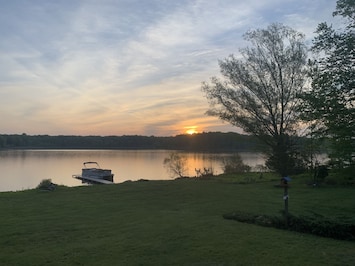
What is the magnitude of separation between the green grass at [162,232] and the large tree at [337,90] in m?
2.09

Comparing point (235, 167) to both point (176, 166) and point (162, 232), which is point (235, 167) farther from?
point (162, 232)

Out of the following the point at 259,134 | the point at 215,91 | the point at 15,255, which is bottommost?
the point at 15,255

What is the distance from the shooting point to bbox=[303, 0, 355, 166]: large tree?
10391 millimetres

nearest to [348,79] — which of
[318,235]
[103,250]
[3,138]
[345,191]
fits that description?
[318,235]

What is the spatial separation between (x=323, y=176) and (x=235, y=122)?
740 centimetres

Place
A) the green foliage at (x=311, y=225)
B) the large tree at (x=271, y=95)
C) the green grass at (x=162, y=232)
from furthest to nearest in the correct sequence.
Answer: the large tree at (x=271, y=95)
the green foliage at (x=311, y=225)
the green grass at (x=162, y=232)

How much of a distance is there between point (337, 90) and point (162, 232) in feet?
21.9

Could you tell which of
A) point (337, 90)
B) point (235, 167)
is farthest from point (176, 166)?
point (337, 90)

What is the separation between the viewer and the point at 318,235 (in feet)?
26.2

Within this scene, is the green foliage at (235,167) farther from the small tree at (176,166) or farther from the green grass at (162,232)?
the green grass at (162,232)

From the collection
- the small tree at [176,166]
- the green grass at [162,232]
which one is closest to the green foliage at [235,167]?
the small tree at [176,166]

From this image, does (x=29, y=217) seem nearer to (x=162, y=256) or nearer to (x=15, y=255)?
(x=15, y=255)

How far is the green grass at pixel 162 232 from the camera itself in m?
6.45

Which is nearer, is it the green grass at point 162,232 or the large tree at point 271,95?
the green grass at point 162,232
